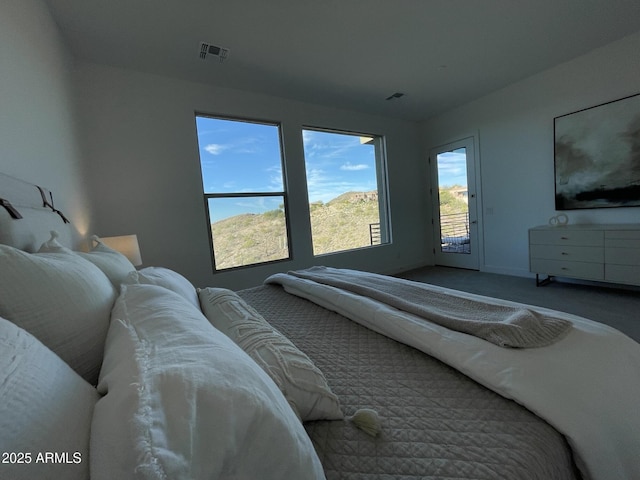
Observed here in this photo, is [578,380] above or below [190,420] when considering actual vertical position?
below

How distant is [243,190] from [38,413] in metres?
3.42

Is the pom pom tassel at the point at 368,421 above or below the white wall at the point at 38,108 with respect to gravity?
below

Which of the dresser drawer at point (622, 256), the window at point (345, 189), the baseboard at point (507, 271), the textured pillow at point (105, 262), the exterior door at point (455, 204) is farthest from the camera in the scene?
the exterior door at point (455, 204)

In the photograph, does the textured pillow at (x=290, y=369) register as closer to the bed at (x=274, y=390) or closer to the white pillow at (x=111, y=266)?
the bed at (x=274, y=390)

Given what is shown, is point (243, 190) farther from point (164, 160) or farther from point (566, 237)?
point (566, 237)

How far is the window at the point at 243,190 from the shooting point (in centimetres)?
339

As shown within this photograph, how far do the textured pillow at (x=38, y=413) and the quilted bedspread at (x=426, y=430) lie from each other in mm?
455

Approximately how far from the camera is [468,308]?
1.15 m

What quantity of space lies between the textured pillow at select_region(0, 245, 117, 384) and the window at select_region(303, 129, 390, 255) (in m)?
3.46

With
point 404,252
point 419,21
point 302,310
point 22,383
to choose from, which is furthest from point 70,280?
point 404,252

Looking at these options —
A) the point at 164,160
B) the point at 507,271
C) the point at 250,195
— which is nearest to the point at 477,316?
the point at 250,195

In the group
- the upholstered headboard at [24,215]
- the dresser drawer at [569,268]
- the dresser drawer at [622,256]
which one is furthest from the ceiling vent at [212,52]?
the dresser drawer at [622,256]

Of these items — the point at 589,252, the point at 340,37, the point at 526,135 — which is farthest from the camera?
the point at 526,135

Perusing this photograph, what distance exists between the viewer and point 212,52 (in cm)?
266
